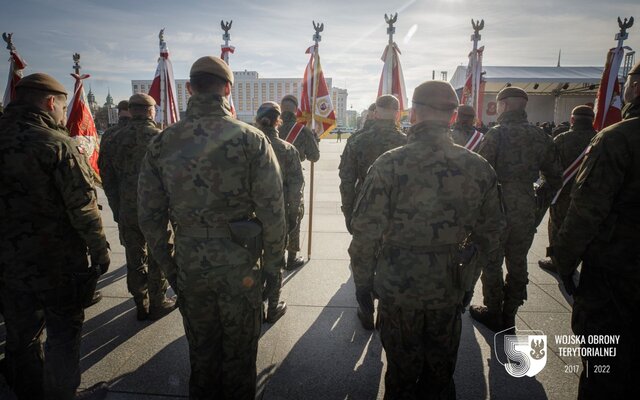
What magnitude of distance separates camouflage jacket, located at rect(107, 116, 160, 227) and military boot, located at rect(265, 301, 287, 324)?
5.70 ft

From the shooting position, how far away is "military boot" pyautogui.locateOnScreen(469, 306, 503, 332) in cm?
350

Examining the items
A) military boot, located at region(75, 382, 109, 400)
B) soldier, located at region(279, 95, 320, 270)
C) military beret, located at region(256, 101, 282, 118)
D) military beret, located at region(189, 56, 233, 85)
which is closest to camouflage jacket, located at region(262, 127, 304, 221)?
military beret, located at region(256, 101, 282, 118)

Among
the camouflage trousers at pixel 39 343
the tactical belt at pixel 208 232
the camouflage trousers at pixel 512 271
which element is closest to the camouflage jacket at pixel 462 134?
the camouflage trousers at pixel 512 271

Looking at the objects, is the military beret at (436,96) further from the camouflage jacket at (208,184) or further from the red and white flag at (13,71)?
the red and white flag at (13,71)

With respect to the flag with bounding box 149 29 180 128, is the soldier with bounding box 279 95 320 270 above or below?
below

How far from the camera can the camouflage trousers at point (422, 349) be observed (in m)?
2.07

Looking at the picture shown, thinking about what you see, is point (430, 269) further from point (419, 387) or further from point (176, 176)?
point (176, 176)

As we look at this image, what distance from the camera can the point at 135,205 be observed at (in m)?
3.58

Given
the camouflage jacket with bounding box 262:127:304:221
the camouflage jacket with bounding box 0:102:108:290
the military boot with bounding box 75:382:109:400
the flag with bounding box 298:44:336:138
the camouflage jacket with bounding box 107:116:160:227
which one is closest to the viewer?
the camouflage jacket with bounding box 0:102:108:290

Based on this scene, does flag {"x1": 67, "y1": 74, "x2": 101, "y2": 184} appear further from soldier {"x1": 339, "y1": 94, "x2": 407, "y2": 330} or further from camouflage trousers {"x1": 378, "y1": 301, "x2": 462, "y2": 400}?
camouflage trousers {"x1": 378, "y1": 301, "x2": 462, "y2": 400}

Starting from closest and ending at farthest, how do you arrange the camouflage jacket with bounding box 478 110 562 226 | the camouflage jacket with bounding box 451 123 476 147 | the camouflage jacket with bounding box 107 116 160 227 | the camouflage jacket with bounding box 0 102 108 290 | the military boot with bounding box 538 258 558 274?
the camouflage jacket with bounding box 0 102 108 290 → the camouflage jacket with bounding box 478 110 562 226 → the camouflage jacket with bounding box 107 116 160 227 → the camouflage jacket with bounding box 451 123 476 147 → the military boot with bounding box 538 258 558 274

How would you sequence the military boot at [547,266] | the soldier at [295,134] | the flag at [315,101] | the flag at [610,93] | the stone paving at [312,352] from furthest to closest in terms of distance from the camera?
1. the flag at [315,101]
2. the flag at [610,93]
3. the soldier at [295,134]
4. the military boot at [547,266]
5. the stone paving at [312,352]

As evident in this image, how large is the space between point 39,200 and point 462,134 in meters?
4.90

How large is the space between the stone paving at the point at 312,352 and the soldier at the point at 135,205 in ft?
0.96
